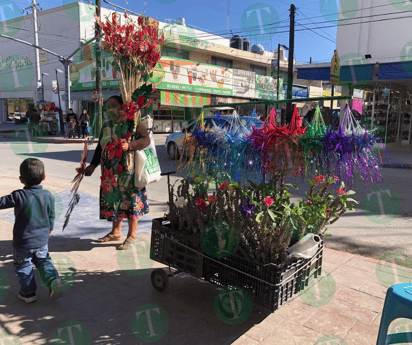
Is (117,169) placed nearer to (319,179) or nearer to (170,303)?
(170,303)

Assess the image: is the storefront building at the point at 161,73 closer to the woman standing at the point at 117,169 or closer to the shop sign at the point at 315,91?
the shop sign at the point at 315,91

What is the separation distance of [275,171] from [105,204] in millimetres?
2120

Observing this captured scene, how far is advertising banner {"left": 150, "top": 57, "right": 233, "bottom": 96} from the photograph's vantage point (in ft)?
78.5

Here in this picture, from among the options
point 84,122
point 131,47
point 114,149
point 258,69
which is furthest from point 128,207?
point 258,69

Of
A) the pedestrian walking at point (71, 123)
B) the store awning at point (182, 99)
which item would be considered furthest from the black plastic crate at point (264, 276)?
the store awning at point (182, 99)

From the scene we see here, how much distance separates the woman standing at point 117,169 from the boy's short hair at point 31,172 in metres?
0.93

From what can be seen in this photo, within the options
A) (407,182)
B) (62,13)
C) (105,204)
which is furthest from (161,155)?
(62,13)

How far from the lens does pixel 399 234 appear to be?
16.6ft

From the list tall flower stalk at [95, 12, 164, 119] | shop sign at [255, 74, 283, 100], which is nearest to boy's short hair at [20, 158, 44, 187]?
tall flower stalk at [95, 12, 164, 119]

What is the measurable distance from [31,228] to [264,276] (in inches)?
72.0

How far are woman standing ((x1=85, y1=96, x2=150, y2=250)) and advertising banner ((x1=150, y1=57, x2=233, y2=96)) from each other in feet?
61.1

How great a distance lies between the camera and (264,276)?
248 centimetres

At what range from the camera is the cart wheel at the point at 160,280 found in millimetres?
3129

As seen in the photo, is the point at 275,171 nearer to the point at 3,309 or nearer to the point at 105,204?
the point at 105,204
